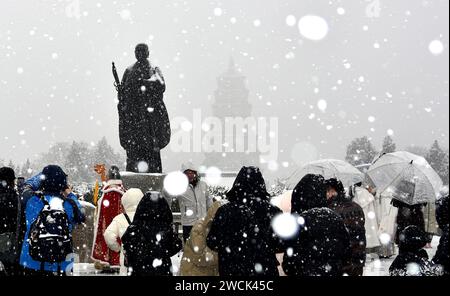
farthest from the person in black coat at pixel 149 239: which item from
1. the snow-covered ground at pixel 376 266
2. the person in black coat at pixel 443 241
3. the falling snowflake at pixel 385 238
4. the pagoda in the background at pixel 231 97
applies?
the pagoda in the background at pixel 231 97

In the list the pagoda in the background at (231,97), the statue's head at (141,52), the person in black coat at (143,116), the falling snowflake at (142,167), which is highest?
the pagoda in the background at (231,97)

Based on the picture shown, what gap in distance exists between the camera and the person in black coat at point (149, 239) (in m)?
4.82

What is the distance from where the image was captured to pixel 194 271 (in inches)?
203

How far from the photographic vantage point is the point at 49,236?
204 inches

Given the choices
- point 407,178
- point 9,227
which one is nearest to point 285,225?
point 9,227

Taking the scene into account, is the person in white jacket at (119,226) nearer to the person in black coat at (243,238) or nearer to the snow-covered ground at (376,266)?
the person in black coat at (243,238)

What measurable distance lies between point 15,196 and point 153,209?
1956mm

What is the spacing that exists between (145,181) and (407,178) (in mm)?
4399

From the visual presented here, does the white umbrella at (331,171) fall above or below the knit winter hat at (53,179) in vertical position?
below

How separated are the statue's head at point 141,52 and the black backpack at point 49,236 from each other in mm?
5736

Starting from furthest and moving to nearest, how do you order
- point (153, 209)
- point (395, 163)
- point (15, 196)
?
point (395, 163) < point (15, 196) < point (153, 209)

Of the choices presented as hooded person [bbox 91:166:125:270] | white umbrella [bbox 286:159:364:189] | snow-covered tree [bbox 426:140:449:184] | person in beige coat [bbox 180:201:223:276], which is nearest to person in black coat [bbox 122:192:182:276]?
person in beige coat [bbox 180:201:223:276]
